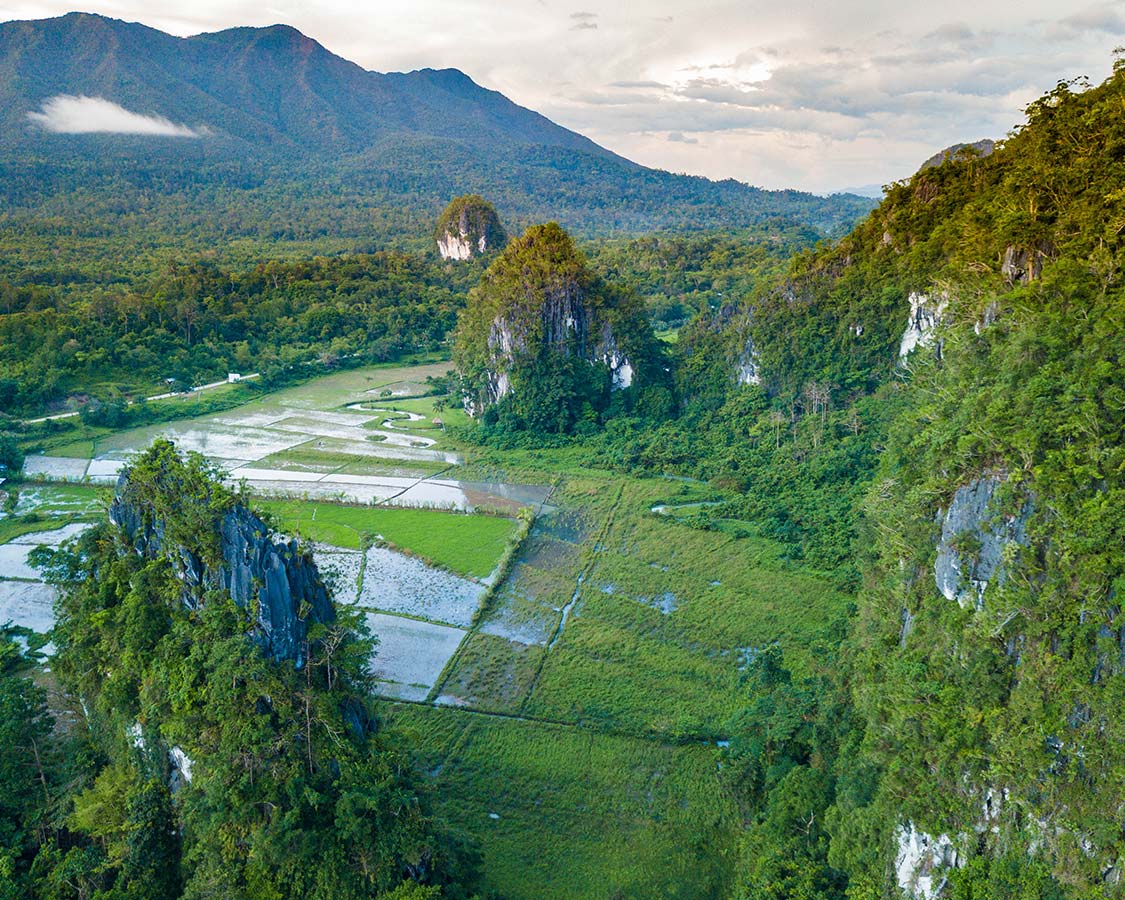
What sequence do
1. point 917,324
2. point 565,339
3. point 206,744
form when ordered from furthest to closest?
point 565,339 < point 917,324 < point 206,744

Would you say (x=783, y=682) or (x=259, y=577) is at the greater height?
(x=259, y=577)

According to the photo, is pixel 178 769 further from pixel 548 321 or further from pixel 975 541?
pixel 548 321

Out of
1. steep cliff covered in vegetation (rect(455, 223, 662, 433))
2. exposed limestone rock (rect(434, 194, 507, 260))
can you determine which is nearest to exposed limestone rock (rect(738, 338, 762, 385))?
steep cliff covered in vegetation (rect(455, 223, 662, 433))

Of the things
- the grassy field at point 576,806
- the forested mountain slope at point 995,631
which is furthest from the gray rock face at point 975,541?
the grassy field at point 576,806

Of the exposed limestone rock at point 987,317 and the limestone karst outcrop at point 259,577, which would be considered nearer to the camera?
the limestone karst outcrop at point 259,577

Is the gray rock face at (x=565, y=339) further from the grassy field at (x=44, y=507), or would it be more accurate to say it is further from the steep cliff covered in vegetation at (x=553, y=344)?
the grassy field at (x=44, y=507)

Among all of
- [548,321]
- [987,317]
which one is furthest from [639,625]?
[548,321]

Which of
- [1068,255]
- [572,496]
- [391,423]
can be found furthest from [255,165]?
[1068,255]
